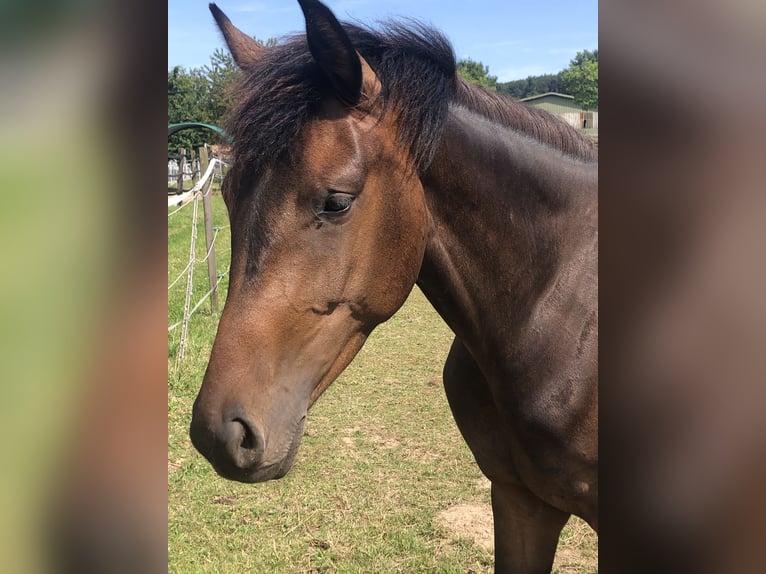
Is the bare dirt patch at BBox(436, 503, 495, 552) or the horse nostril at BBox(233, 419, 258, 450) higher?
the horse nostril at BBox(233, 419, 258, 450)

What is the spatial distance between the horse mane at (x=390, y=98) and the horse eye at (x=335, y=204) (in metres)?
0.15

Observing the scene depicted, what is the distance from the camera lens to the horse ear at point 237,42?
1.66 m

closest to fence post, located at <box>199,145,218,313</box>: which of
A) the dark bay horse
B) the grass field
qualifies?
the grass field

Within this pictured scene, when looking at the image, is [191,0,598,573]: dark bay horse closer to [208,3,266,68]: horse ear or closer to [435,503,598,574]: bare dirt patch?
[208,3,266,68]: horse ear

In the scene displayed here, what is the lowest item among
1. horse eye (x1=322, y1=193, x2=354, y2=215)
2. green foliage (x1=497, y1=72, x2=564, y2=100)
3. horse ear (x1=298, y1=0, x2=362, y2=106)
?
green foliage (x1=497, y1=72, x2=564, y2=100)

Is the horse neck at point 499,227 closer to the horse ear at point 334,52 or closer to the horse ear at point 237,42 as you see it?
the horse ear at point 334,52

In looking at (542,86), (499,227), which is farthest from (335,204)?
(542,86)

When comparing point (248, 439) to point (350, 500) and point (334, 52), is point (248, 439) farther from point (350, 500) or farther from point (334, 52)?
point (350, 500)

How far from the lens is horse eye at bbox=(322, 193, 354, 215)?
1.36 m

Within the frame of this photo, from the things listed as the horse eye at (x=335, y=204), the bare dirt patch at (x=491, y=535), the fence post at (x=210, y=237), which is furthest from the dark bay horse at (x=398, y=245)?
the fence post at (x=210, y=237)

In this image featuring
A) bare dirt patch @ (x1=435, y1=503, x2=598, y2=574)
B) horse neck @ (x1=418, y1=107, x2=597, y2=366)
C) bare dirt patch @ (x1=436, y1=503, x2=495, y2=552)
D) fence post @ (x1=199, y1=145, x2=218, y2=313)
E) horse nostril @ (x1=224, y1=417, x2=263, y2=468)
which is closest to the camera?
horse nostril @ (x1=224, y1=417, x2=263, y2=468)

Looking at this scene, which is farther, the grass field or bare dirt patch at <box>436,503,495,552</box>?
bare dirt patch at <box>436,503,495,552</box>
